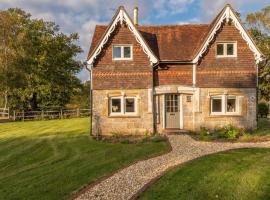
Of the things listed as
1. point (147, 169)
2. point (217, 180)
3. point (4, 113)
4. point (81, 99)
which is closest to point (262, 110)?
point (147, 169)

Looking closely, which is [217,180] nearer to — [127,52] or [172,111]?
[172,111]

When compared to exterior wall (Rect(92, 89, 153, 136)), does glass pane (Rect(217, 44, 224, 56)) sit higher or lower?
higher

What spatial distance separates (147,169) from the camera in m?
11.6

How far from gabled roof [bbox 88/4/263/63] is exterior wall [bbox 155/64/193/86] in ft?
1.93

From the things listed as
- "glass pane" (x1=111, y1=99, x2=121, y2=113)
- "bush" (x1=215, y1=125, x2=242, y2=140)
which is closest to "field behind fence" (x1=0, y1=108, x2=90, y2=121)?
"glass pane" (x1=111, y1=99, x2=121, y2=113)

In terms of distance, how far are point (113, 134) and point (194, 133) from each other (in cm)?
531

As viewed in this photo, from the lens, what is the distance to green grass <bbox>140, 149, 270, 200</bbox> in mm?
8773

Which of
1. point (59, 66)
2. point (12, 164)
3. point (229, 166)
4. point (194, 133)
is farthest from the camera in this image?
point (59, 66)

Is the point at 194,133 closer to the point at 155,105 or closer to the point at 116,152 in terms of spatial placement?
the point at 155,105

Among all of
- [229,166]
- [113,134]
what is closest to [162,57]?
[113,134]

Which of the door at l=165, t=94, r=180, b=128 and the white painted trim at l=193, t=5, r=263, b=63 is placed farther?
the door at l=165, t=94, r=180, b=128

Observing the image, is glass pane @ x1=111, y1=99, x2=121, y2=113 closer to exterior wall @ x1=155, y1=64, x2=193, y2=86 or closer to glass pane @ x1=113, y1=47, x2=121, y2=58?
exterior wall @ x1=155, y1=64, x2=193, y2=86

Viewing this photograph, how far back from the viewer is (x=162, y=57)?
2125 centimetres

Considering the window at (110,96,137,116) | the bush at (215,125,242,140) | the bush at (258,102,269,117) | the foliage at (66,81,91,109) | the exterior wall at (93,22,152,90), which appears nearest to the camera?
the bush at (215,125,242,140)
